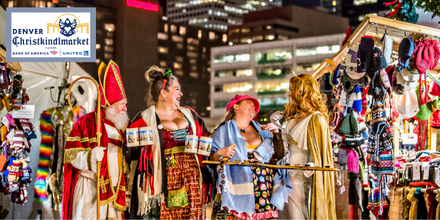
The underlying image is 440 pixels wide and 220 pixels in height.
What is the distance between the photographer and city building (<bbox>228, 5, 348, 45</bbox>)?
5869cm

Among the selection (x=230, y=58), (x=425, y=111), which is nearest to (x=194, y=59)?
(x=230, y=58)

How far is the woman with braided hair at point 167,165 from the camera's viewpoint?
396 centimetres

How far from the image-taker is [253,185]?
376cm

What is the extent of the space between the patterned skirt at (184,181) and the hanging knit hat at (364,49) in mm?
1983

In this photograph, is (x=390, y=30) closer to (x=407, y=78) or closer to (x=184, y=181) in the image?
(x=407, y=78)

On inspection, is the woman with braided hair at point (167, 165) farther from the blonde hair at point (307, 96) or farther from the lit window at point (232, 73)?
the lit window at point (232, 73)

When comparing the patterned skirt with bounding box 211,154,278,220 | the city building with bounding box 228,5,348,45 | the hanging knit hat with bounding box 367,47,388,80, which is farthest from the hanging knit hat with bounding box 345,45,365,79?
the city building with bounding box 228,5,348,45

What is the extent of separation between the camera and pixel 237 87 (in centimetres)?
5278

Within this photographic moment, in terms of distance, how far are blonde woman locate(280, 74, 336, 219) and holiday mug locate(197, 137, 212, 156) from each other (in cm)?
68

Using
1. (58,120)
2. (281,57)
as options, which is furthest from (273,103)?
(58,120)

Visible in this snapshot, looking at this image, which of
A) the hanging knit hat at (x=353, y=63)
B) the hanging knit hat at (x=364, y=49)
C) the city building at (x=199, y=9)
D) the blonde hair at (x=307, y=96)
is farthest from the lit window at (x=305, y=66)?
the blonde hair at (x=307, y=96)

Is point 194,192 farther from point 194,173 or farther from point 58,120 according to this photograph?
point 58,120

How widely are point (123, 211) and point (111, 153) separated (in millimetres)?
545

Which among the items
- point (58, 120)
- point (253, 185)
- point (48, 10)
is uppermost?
point (48, 10)
